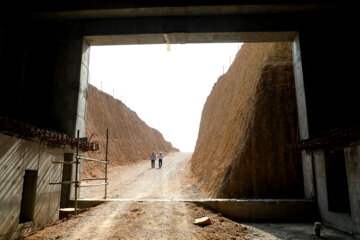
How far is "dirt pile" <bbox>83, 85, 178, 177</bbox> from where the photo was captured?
3831cm

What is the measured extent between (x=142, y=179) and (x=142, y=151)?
73.5ft

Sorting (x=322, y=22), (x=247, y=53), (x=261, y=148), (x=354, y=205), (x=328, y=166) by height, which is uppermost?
(x=247, y=53)

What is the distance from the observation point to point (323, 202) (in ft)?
38.2

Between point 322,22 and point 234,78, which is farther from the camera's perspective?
point 234,78

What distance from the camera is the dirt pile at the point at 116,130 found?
38.3 meters

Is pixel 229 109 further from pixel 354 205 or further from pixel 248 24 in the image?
pixel 354 205

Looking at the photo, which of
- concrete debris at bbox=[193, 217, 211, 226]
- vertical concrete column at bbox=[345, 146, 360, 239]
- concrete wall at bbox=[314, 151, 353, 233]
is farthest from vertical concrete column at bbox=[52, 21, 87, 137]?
vertical concrete column at bbox=[345, 146, 360, 239]

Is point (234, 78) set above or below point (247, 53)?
below

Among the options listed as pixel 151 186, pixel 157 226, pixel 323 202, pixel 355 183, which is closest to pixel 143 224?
pixel 157 226

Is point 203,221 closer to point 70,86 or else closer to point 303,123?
point 303,123

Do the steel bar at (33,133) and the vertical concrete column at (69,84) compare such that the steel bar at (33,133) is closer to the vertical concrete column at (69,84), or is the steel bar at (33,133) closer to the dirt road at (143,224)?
the vertical concrete column at (69,84)

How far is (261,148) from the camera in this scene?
677 inches

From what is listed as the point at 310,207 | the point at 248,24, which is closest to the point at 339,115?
the point at 310,207

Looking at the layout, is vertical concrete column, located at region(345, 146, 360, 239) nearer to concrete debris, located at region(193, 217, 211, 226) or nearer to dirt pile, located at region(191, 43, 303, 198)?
concrete debris, located at region(193, 217, 211, 226)
